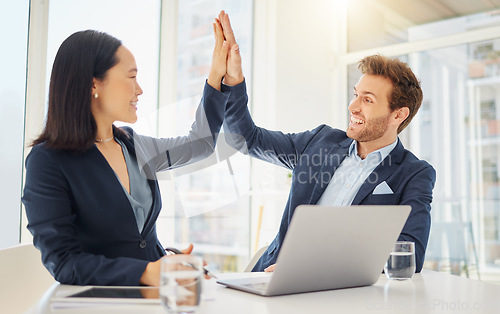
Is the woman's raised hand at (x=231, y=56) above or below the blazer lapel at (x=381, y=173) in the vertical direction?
above

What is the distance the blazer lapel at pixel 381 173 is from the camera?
174 centimetres

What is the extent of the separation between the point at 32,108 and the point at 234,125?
4.68 ft

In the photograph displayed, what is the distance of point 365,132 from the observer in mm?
1986

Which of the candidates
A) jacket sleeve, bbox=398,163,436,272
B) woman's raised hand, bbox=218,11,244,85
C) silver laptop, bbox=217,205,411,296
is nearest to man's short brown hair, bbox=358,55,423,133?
jacket sleeve, bbox=398,163,436,272

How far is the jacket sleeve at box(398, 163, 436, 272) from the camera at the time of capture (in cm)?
149

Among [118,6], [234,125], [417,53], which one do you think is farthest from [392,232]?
[417,53]

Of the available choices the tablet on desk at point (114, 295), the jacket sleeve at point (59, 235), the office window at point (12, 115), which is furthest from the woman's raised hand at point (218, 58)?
the office window at point (12, 115)

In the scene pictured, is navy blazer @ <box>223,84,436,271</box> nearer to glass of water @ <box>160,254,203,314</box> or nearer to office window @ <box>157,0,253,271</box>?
glass of water @ <box>160,254,203,314</box>

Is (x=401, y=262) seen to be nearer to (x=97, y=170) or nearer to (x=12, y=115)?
(x=97, y=170)

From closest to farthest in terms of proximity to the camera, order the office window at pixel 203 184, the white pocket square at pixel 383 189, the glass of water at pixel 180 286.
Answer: the glass of water at pixel 180 286 < the white pocket square at pixel 383 189 < the office window at pixel 203 184

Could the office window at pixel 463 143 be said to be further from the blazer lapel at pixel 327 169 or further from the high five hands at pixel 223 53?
the high five hands at pixel 223 53

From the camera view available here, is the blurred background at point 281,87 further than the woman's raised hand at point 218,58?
Yes

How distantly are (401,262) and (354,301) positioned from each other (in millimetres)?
303

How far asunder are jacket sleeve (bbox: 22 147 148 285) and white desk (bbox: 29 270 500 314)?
5cm
